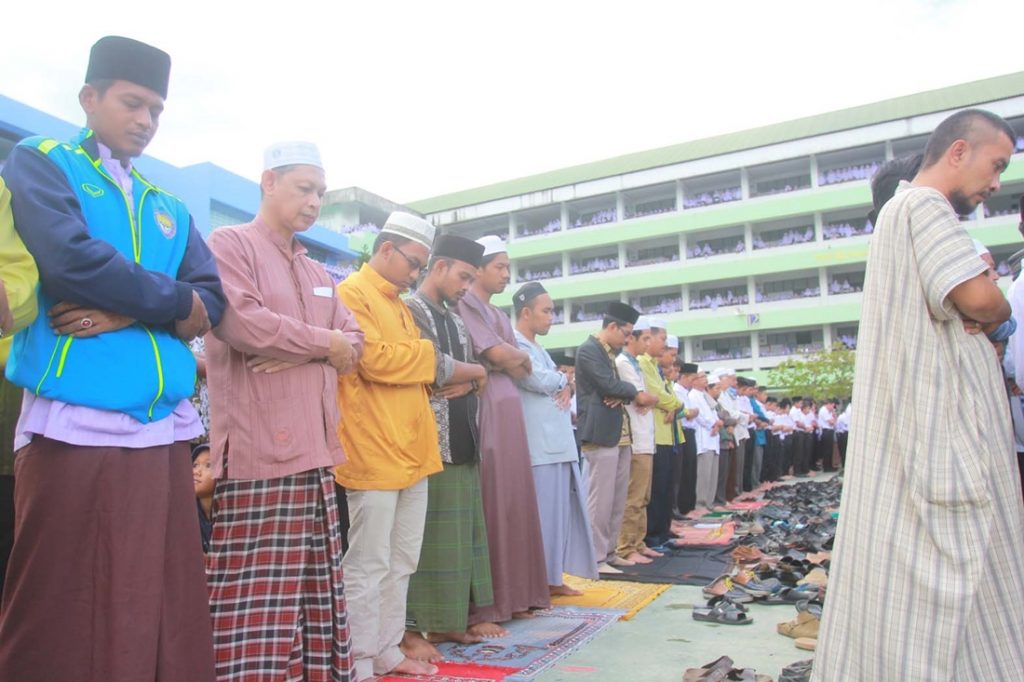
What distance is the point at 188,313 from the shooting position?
2.16 metres

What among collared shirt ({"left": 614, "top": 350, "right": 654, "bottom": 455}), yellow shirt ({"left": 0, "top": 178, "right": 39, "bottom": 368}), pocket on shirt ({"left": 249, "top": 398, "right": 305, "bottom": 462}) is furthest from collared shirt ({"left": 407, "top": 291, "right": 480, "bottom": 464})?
collared shirt ({"left": 614, "top": 350, "right": 654, "bottom": 455})

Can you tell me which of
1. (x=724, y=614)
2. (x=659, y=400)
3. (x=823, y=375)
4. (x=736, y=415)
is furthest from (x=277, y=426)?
(x=823, y=375)

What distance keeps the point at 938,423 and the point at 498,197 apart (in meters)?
40.8

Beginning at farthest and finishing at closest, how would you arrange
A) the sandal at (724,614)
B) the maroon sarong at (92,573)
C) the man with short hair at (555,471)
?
the man with short hair at (555,471)
the sandal at (724,614)
the maroon sarong at (92,573)

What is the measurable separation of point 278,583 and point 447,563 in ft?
4.12

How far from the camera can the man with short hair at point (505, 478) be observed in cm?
410

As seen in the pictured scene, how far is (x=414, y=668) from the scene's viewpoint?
10.6 feet

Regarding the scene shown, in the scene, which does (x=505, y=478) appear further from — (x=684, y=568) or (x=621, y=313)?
(x=621, y=313)

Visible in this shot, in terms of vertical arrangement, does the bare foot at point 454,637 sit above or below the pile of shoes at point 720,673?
below

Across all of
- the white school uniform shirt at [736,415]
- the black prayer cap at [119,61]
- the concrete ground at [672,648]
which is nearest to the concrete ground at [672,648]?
the concrete ground at [672,648]

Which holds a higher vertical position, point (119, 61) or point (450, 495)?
point (119, 61)

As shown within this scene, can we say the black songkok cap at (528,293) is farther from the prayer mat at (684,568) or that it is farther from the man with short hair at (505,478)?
the prayer mat at (684,568)

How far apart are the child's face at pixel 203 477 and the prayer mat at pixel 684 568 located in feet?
9.54

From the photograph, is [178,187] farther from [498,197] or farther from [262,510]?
[498,197]
